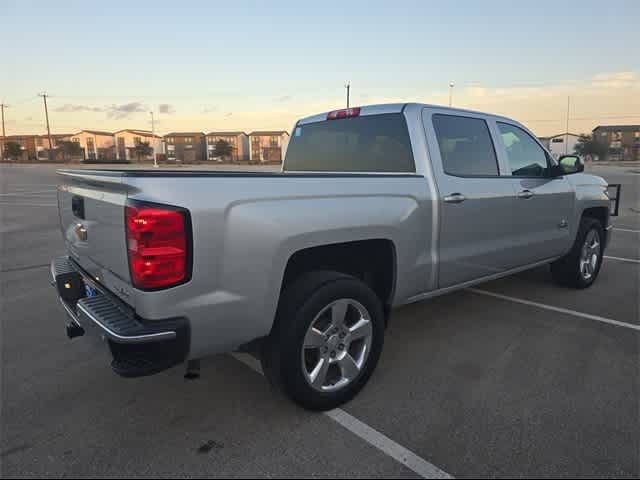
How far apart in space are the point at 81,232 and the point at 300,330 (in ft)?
4.65

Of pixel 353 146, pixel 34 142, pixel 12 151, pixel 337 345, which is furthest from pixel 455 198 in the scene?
pixel 34 142

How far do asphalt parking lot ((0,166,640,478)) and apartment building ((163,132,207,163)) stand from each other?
12321 centimetres

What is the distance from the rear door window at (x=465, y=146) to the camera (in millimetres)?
3500

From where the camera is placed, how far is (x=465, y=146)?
3699 mm

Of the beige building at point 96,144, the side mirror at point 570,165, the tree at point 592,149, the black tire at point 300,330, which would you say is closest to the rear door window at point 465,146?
the side mirror at point 570,165

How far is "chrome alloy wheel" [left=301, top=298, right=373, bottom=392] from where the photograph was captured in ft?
8.65

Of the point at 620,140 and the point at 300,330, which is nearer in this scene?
the point at 300,330

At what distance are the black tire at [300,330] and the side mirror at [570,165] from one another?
2.86m

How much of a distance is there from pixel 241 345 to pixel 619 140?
464 ft

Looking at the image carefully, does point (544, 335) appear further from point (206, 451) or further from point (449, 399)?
point (206, 451)

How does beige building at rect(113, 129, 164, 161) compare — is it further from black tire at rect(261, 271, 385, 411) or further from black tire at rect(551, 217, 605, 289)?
black tire at rect(261, 271, 385, 411)

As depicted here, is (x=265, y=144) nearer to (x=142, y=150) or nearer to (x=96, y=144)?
(x=142, y=150)

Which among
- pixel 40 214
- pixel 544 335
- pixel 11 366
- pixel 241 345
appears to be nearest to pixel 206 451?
pixel 241 345

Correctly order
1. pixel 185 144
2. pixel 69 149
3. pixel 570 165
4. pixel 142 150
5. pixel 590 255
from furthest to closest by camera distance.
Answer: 1. pixel 185 144
2. pixel 69 149
3. pixel 142 150
4. pixel 590 255
5. pixel 570 165
